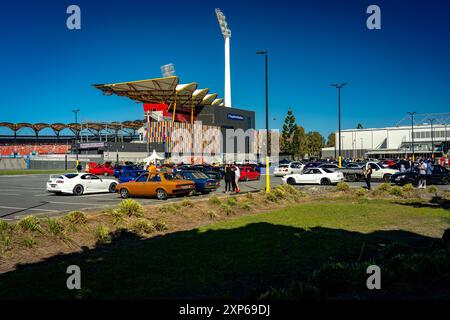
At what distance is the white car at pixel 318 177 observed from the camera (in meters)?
29.7

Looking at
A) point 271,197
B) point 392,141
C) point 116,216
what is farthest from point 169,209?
point 392,141

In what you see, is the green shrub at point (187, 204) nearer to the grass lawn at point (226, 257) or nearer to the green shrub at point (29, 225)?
the grass lawn at point (226, 257)

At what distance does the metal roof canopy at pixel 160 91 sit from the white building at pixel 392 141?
135 ft

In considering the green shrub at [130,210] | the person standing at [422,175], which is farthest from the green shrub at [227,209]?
the person standing at [422,175]

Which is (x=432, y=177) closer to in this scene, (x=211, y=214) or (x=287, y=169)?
(x=287, y=169)

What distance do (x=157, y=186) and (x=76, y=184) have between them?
19.9 ft

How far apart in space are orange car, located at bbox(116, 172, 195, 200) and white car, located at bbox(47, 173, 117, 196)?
344 cm

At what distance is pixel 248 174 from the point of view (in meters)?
37.0

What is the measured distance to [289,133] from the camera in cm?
8606

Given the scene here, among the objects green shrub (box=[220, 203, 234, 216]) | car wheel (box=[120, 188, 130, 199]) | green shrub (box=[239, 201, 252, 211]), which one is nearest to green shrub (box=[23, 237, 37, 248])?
green shrub (box=[220, 203, 234, 216])

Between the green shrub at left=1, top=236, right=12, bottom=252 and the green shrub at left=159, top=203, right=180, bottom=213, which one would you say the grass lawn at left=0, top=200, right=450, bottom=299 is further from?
the green shrub at left=159, top=203, right=180, bottom=213

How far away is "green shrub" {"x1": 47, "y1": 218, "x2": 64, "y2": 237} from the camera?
10.4m
